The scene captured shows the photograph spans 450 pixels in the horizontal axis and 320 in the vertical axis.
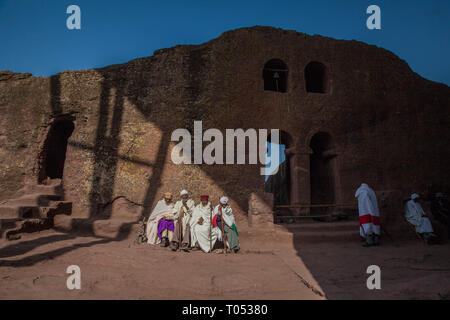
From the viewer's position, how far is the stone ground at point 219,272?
339cm

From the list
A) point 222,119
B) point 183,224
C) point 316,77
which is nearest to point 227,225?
point 183,224

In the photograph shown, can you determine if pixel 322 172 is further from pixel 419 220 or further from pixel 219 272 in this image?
pixel 219 272

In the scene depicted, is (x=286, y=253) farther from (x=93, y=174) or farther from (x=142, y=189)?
(x=93, y=174)

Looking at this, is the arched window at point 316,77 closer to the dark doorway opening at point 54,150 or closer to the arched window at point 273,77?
the arched window at point 273,77

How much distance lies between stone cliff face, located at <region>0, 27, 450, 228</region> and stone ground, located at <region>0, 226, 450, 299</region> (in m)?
3.11

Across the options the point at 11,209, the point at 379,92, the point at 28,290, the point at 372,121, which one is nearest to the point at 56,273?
the point at 28,290

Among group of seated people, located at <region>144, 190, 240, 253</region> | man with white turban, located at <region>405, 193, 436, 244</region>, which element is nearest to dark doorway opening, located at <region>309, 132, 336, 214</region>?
man with white turban, located at <region>405, 193, 436, 244</region>

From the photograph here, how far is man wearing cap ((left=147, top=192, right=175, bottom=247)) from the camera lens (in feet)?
22.7

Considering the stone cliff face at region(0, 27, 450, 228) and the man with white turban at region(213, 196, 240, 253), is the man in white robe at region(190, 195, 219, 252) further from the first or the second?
the stone cliff face at region(0, 27, 450, 228)

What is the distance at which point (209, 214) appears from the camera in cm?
690

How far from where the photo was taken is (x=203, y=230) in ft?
21.6

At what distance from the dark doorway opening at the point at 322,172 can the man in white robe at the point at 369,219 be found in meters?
2.91

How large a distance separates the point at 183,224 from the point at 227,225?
4.05 ft

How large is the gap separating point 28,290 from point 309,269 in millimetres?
4271
